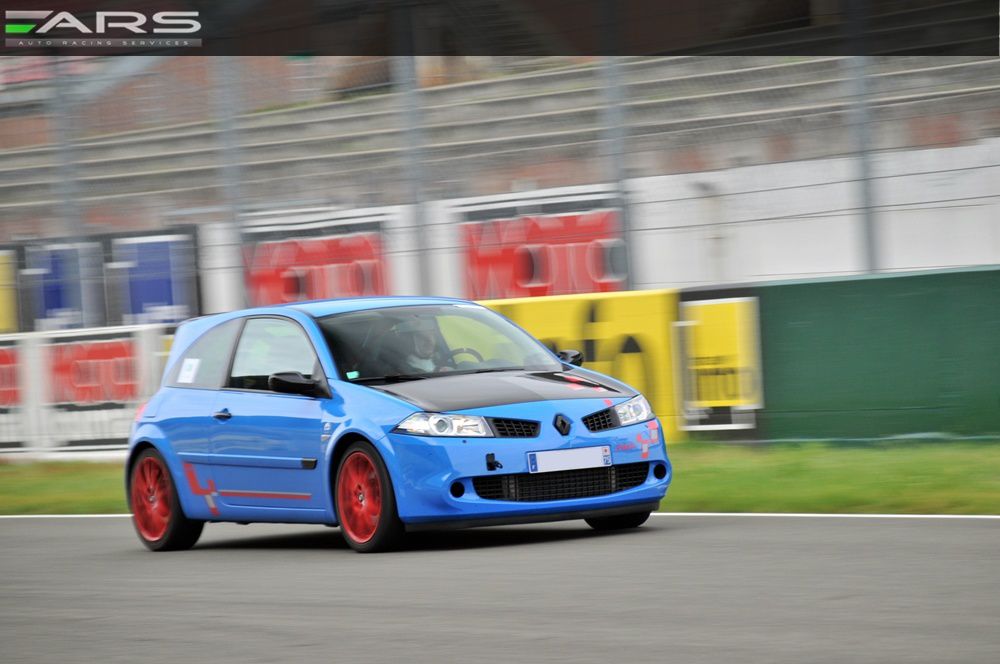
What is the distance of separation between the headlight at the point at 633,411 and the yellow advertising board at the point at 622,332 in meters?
4.42

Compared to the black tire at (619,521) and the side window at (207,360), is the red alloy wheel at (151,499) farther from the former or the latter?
the black tire at (619,521)

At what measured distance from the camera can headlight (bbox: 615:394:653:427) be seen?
9.88 m

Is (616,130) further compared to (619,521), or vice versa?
(616,130)

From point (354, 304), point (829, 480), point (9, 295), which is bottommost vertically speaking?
point (829, 480)

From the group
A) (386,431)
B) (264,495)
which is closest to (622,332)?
(264,495)

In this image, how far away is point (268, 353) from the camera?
10820mm

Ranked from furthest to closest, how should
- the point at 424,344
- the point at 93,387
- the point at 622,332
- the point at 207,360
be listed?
the point at 93,387, the point at 622,332, the point at 207,360, the point at 424,344

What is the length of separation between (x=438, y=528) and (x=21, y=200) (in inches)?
503

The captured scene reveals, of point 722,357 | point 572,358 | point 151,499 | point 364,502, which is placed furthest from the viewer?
point 722,357

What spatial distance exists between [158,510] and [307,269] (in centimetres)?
698

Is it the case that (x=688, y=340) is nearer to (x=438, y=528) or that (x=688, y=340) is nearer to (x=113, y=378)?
(x=438, y=528)
